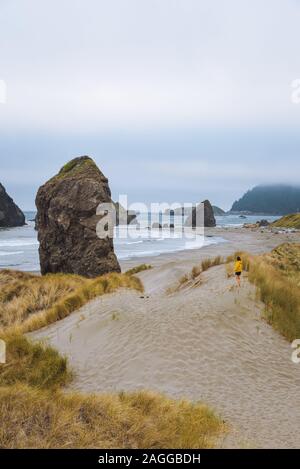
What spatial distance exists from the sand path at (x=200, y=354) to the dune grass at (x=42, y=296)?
0.73 m

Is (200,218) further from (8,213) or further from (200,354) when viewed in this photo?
(200,354)

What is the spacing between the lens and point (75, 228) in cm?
2362

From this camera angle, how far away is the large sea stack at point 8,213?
11919 cm

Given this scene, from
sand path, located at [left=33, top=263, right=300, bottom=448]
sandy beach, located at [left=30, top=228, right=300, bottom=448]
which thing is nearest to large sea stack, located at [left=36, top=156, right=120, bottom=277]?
sandy beach, located at [left=30, top=228, right=300, bottom=448]

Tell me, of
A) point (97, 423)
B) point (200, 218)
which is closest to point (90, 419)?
point (97, 423)

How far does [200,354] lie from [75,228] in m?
15.6

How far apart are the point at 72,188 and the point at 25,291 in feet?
29.4

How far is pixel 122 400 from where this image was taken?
6266 mm

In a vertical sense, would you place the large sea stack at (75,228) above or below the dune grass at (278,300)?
above

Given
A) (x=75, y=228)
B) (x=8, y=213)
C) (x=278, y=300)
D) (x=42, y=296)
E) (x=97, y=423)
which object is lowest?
(x=42, y=296)

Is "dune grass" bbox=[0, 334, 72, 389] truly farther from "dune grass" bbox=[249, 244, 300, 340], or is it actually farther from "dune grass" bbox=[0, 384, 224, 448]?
"dune grass" bbox=[249, 244, 300, 340]

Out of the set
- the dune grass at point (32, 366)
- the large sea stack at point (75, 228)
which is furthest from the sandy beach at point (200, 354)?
the large sea stack at point (75, 228)

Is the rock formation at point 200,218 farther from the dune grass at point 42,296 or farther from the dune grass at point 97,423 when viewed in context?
the dune grass at point 97,423
